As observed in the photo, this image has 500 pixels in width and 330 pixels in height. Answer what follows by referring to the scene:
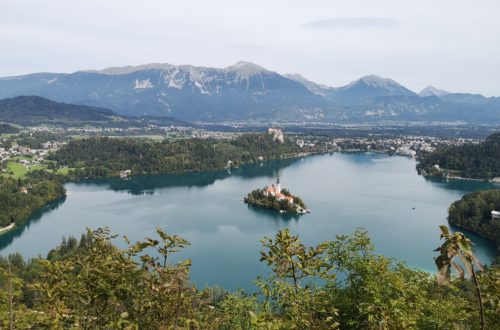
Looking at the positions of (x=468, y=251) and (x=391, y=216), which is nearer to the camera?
(x=468, y=251)

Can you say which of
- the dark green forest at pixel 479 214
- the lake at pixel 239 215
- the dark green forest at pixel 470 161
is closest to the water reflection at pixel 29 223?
the lake at pixel 239 215

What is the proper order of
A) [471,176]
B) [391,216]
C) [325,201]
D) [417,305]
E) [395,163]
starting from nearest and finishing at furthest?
1. [417,305]
2. [391,216]
3. [325,201]
4. [471,176]
5. [395,163]

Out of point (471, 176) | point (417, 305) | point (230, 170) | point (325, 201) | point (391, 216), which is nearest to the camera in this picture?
point (417, 305)

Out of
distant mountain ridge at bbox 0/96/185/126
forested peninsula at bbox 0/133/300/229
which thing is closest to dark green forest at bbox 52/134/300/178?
forested peninsula at bbox 0/133/300/229

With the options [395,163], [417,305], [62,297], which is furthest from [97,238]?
[395,163]

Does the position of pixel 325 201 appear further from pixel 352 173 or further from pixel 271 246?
pixel 271 246

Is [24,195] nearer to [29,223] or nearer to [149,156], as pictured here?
[29,223]

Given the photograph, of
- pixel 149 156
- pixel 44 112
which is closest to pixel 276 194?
pixel 149 156

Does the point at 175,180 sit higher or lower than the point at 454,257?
lower

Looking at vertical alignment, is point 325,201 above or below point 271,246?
below
